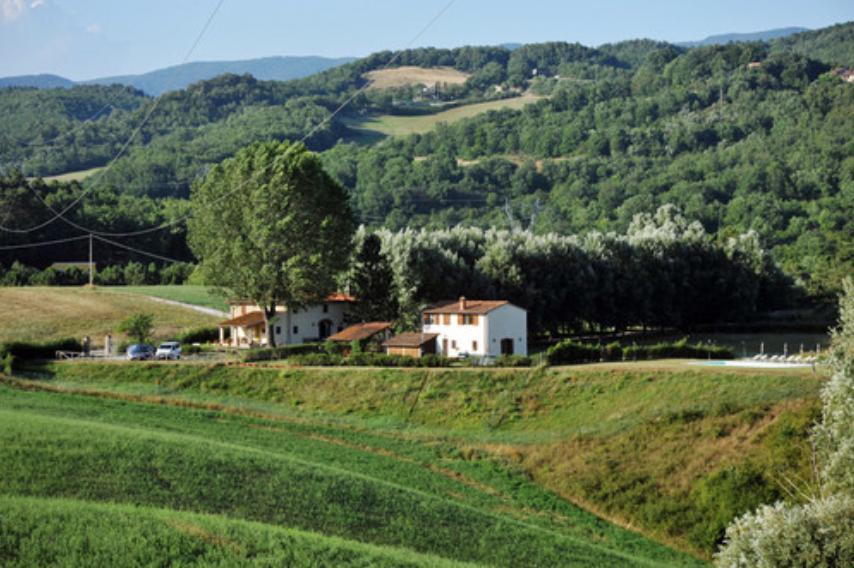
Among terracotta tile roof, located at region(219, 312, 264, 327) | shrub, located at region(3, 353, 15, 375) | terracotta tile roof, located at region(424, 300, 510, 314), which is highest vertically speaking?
terracotta tile roof, located at region(424, 300, 510, 314)

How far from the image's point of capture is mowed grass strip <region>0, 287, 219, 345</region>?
242 feet

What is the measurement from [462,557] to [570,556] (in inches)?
123

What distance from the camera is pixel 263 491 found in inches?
1270

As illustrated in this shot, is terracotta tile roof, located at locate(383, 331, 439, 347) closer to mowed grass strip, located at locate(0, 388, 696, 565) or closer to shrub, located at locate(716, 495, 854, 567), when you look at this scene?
mowed grass strip, located at locate(0, 388, 696, 565)

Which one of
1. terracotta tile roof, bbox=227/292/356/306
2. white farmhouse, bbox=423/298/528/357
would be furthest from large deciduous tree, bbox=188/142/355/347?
white farmhouse, bbox=423/298/528/357

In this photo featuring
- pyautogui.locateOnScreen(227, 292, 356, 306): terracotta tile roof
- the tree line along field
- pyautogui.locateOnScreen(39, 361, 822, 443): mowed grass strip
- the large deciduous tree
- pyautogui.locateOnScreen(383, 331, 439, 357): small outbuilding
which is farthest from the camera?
pyautogui.locateOnScreen(227, 292, 356, 306): terracotta tile roof

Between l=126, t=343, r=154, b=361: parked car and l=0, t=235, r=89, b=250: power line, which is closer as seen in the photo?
l=126, t=343, r=154, b=361: parked car

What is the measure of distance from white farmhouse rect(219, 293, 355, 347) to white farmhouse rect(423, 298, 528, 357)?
9135 mm

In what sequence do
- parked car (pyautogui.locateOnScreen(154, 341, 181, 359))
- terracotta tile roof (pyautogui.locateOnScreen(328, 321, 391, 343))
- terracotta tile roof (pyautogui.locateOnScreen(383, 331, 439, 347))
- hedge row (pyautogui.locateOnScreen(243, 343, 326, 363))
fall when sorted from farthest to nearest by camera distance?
terracotta tile roof (pyautogui.locateOnScreen(328, 321, 391, 343))
terracotta tile roof (pyautogui.locateOnScreen(383, 331, 439, 347))
parked car (pyautogui.locateOnScreen(154, 341, 181, 359))
hedge row (pyautogui.locateOnScreen(243, 343, 326, 363))

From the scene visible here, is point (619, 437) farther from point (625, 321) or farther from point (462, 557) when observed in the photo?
point (625, 321)

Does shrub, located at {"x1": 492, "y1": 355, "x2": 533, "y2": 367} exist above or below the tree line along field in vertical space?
above

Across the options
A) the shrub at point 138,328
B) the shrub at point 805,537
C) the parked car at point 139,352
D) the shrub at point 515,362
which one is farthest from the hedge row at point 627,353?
A: the shrub at point 805,537

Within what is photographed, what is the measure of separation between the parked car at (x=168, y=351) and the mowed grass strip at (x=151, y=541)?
35559 mm

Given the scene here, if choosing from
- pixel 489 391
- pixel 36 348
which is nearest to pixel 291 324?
pixel 36 348
